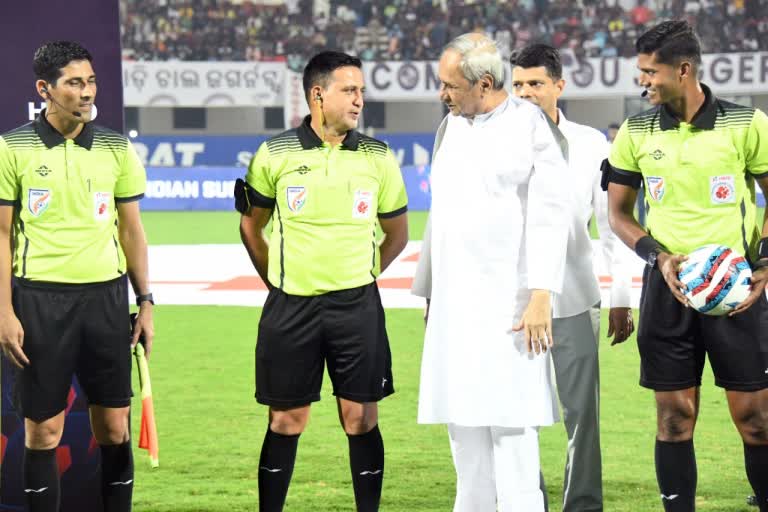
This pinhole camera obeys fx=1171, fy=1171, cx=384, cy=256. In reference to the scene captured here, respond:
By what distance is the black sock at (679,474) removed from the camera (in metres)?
4.68

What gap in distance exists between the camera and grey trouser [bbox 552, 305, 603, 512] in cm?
514

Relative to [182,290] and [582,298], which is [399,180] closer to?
[582,298]

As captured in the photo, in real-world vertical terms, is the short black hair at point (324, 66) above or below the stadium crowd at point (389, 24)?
below

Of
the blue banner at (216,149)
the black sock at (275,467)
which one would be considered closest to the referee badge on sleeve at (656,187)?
the black sock at (275,467)

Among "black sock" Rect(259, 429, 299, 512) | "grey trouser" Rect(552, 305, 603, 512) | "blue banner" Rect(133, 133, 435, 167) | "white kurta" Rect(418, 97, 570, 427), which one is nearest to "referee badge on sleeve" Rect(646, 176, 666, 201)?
"white kurta" Rect(418, 97, 570, 427)

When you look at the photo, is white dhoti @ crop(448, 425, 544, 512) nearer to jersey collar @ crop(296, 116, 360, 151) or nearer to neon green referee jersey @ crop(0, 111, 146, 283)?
jersey collar @ crop(296, 116, 360, 151)

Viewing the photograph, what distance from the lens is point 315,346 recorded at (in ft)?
15.9

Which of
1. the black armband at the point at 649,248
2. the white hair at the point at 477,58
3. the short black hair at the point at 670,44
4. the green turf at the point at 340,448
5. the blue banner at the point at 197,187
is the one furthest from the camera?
Result: the blue banner at the point at 197,187

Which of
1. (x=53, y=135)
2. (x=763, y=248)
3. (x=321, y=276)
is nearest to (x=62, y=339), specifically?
(x=53, y=135)

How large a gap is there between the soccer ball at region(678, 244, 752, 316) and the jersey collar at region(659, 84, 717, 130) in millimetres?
484

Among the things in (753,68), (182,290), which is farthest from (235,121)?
A: (182,290)

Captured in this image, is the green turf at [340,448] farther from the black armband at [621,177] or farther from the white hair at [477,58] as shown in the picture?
the white hair at [477,58]

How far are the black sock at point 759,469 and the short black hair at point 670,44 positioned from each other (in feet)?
5.05

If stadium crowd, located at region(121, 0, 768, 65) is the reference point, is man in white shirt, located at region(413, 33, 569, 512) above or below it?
below
